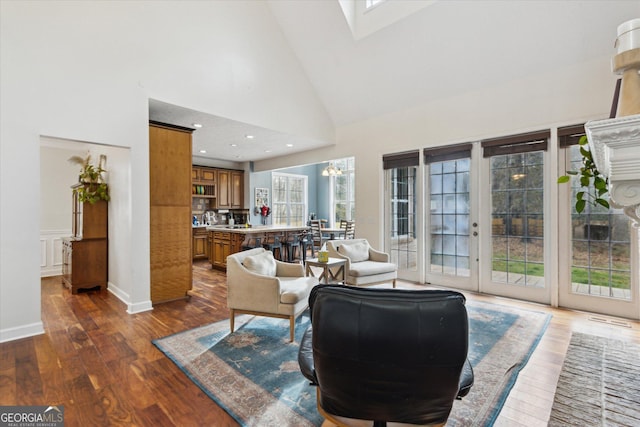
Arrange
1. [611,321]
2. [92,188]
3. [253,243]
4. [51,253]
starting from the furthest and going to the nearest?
1. [253,243]
2. [51,253]
3. [92,188]
4. [611,321]

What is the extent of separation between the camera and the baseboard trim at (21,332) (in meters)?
2.93

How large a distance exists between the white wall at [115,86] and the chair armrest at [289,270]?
170cm

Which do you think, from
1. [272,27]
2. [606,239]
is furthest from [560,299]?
[272,27]

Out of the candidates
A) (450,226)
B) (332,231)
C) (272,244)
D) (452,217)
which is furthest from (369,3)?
(332,231)

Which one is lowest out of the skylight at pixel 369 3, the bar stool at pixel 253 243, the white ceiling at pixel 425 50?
the bar stool at pixel 253 243

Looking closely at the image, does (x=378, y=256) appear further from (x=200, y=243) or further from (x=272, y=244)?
(x=200, y=243)

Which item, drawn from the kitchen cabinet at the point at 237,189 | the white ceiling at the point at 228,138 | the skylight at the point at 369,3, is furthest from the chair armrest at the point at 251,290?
the kitchen cabinet at the point at 237,189

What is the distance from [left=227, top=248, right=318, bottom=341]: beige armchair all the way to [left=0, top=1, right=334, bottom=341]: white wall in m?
1.54

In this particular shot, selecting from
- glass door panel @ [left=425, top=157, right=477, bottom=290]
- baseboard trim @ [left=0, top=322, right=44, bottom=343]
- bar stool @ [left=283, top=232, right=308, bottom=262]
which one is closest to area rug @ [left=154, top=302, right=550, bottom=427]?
glass door panel @ [left=425, top=157, right=477, bottom=290]

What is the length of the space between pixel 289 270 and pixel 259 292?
73 centimetres

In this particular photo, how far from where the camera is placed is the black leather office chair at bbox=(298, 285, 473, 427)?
109 centimetres

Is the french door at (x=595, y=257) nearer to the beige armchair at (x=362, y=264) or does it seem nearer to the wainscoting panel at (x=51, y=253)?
the beige armchair at (x=362, y=264)

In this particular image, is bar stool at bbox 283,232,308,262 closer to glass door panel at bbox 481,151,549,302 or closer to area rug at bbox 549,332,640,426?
glass door panel at bbox 481,151,549,302

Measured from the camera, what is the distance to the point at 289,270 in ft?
11.9
